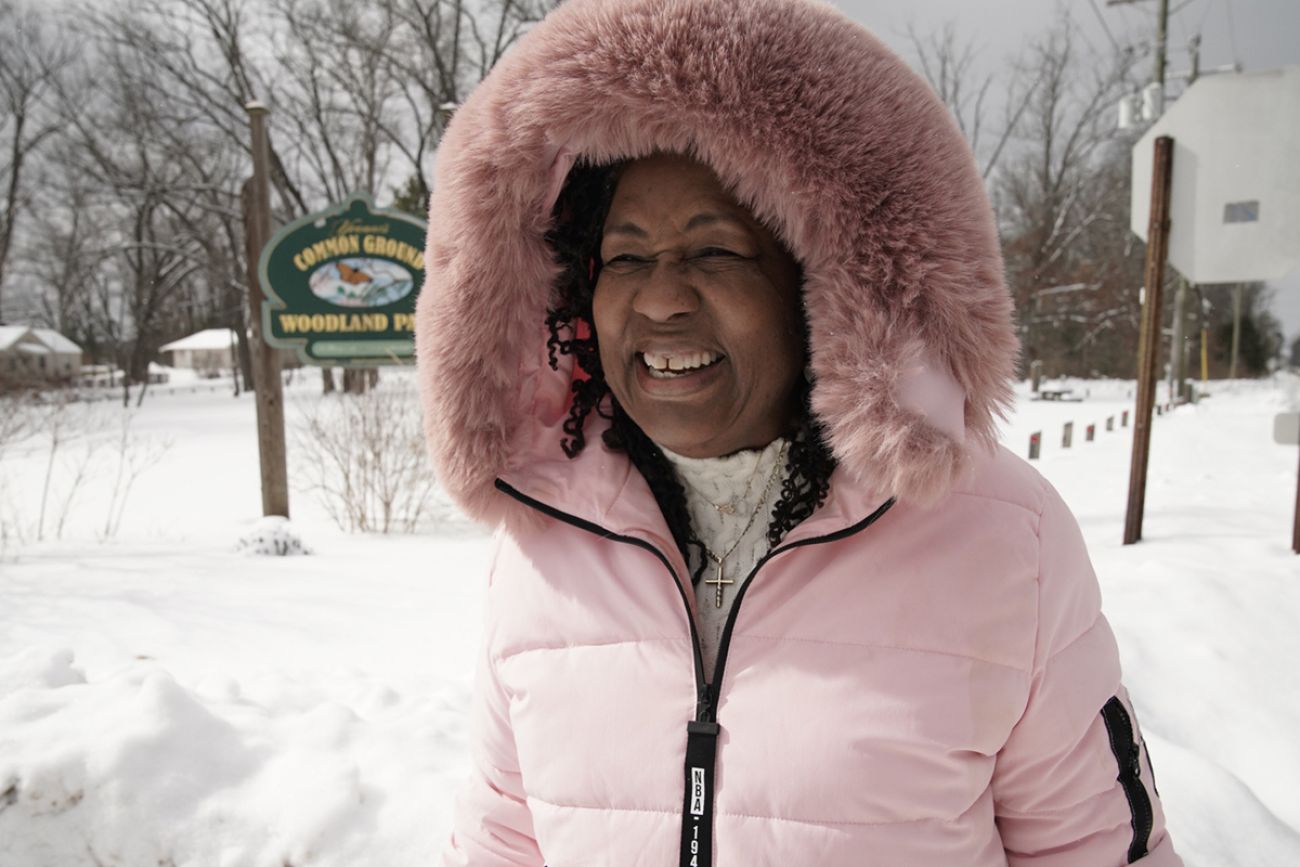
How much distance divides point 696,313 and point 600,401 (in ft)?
1.32

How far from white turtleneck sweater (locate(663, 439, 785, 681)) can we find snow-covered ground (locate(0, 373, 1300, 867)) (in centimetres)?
136

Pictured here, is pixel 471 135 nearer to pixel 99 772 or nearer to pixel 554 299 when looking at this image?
pixel 554 299

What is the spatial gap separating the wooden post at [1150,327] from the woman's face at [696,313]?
470cm

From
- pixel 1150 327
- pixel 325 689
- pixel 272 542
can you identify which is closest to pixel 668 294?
pixel 325 689

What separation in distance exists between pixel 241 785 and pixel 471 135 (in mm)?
1981

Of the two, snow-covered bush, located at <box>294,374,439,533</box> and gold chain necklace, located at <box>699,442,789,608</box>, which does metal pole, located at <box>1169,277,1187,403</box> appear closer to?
snow-covered bush, located at <box>294,374,439,533</box>

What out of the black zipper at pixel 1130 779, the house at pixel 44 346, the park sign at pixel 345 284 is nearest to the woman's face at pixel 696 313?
the black zipper at pixel 1130 779

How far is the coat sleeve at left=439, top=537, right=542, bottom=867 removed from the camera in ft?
4.37

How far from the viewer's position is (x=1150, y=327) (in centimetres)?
516

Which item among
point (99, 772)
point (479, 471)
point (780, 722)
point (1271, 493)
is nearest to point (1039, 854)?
point (780, 722)

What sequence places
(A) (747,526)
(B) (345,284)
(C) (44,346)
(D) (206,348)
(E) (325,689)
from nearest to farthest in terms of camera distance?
1. (A) (747,526)
2. (E) (325,689)
3. (B) (345,284)
4. (C) (44,346)
5. (D) (206,348)

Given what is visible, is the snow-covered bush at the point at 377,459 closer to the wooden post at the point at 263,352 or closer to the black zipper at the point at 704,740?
the wooden post at the point at 263,352

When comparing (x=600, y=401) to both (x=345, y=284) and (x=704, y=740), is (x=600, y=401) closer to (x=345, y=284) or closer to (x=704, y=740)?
(x=704, y=740)

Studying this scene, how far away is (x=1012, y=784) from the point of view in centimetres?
110
